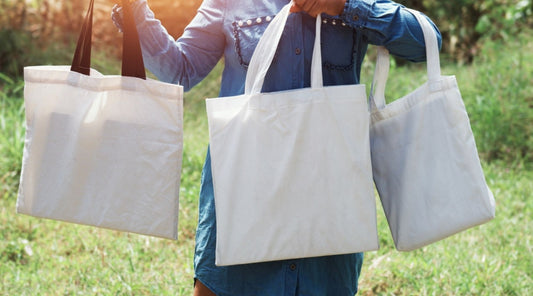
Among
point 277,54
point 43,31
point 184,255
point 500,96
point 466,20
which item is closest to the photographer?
point 277,54

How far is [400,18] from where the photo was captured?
5.72ft

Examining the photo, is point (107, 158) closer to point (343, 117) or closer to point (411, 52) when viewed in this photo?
point (343, 117)

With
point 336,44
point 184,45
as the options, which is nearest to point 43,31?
point 184,45

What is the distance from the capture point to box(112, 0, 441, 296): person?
5.76 ft

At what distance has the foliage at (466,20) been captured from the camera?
777cm

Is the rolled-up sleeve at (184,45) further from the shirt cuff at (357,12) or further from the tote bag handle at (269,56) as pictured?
the shirt cuff at (357,12)

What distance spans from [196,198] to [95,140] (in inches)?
104

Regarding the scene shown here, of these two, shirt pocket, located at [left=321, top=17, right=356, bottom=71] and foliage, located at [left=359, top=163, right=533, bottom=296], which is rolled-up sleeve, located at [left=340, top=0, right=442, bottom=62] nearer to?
shirt pocket, located at [left=321, top=17, right=356, bottom=71]

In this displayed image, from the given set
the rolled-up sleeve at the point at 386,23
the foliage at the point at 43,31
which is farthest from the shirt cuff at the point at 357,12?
the foliage at the point at 43,31

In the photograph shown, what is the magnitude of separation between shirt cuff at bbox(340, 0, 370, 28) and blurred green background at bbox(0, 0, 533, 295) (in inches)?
72.0

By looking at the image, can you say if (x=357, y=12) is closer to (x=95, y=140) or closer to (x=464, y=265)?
(x=95, y=140)

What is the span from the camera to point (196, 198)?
437 centimetres

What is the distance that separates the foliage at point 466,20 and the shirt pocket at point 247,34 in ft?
20.8

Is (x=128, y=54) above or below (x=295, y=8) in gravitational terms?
below
